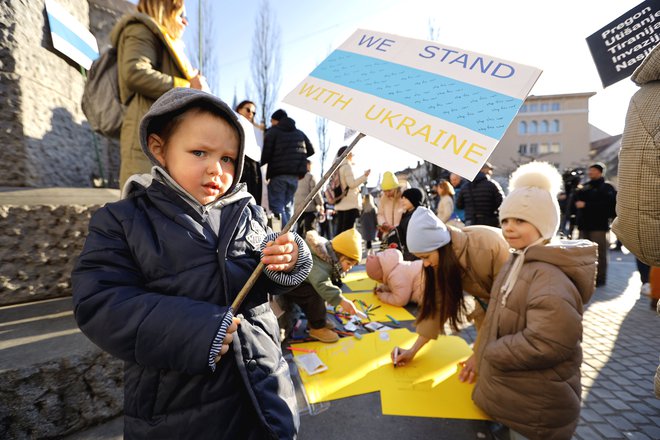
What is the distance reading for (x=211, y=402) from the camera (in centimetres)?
80

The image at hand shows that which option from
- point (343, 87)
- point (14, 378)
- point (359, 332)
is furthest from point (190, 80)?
point (359, 332)

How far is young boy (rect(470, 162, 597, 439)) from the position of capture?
1288 mm

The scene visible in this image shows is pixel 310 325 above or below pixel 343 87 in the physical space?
below

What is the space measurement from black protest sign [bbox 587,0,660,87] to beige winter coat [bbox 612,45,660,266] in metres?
1.82

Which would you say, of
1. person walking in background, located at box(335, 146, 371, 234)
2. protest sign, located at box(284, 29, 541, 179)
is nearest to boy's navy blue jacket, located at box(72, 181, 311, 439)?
protest sign, located at box(284, 29, 541, 179)

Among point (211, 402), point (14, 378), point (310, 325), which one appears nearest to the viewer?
point (211, 402)

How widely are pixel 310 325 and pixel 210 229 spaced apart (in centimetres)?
194

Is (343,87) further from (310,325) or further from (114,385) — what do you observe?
(310,325)

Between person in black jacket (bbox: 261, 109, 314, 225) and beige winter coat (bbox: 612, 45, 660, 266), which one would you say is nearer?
beige winter coat (bbox: 612, 45, 660, 266)

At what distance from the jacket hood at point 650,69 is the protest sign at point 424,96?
21 centimetres

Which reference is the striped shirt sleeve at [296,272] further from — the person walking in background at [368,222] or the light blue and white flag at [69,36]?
the person walking in background at [368,222]

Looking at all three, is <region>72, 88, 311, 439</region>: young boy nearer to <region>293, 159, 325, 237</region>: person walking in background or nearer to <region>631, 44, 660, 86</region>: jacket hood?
<region>631, 44, 660, 86</region>: jacket hood

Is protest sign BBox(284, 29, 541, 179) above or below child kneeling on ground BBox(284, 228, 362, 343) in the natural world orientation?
above

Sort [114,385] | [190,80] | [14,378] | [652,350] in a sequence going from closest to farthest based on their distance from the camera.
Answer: [14,378] < [114,385] < [190,80] < [652,350]
